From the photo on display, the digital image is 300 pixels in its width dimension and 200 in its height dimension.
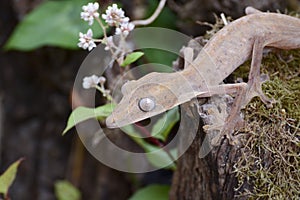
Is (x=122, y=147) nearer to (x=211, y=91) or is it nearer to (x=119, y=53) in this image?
(x=119, y=53)

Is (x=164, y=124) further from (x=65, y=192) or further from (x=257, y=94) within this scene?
(x=65, y=192)

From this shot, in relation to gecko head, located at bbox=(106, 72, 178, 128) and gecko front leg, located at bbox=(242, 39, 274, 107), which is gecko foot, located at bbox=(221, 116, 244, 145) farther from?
gecko head, located at bbox=(106, 72, 178, 128)

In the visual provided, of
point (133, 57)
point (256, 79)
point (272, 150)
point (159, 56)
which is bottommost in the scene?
point (159, 56)

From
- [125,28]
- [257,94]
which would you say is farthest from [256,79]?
[125,28]

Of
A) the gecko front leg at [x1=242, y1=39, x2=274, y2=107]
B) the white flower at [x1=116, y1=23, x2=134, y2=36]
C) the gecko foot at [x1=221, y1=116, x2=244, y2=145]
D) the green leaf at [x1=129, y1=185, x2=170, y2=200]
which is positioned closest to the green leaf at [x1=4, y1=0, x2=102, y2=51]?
the white flower at [x1=116, y1=23, x2=134, y2=36]

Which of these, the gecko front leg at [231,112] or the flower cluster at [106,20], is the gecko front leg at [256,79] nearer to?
the gecko front leg at [231,112]

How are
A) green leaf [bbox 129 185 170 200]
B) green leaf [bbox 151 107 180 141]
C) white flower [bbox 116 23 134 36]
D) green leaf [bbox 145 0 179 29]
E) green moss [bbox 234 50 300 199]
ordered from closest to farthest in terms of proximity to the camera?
green moss [bbox 234 50 300 199]
white flower [bbox 116 23 134 36]
green leaf [bbox 151 107 180 141]
green leaf [bbox 129 185 170 200]
green leaf [bbox 145 0 179 29]

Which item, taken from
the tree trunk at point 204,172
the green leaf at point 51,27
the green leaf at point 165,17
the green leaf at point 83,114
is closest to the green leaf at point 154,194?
Result: the tree trunk at point 204,172
